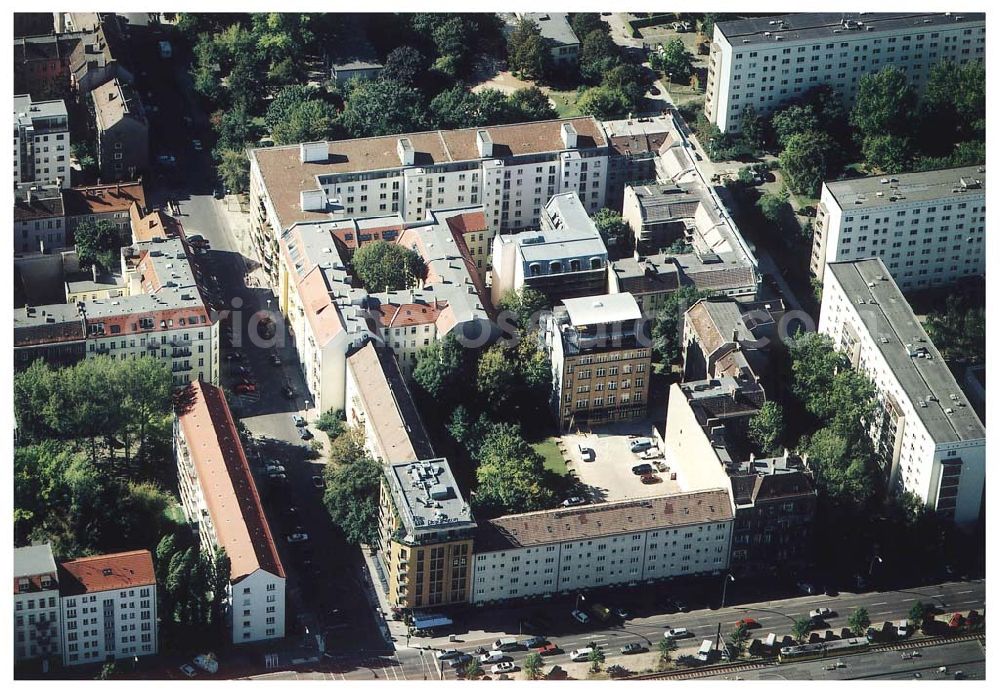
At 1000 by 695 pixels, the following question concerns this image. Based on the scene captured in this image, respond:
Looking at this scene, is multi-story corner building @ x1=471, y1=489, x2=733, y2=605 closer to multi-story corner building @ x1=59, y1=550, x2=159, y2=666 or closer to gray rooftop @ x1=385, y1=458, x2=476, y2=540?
gray rooftop @ x1=385, y1=458, x2=476, y2=540

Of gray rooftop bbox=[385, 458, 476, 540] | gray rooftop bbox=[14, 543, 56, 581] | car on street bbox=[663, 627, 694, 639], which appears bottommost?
car on street bbox=[663, 627, 694, 639]

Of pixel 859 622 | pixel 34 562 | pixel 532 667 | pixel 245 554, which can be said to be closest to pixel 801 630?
pixel 859 622

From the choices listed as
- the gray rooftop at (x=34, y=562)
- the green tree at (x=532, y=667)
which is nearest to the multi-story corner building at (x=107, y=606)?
the gray rooftop at (x=34, y=562)

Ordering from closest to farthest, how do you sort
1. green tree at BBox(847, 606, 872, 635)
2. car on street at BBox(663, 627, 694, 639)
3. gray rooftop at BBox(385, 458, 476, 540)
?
gray rooftop at BBox(385, 458, 476, 540) < car on street at BBox(663, 627, 694, 639) < green tree at BBox(847, 606, 872, 635)

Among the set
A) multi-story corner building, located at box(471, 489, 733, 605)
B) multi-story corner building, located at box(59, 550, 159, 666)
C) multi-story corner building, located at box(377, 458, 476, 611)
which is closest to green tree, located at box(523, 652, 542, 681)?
multi-story corner building, located at box(471, 489, 733, 605)

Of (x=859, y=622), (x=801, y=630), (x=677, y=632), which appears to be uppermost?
(x=859, y=622)

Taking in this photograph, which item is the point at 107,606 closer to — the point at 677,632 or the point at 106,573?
the point at 106,573

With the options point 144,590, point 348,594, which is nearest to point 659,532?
point 348,594
